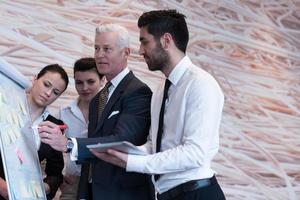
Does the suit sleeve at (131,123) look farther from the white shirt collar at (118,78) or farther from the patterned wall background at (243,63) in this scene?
the patterned wall background at (243,63)

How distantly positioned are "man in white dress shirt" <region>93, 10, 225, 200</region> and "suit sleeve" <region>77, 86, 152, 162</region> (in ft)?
0.27

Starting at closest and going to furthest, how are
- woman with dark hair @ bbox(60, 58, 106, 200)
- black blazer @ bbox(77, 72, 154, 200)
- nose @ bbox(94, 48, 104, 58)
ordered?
black blazer @ bbox(77, 72, 154, 200), nose @ bbox(94, 48, 104, 58), woman with dark hair @ bbox(60, 58, 106, 200)

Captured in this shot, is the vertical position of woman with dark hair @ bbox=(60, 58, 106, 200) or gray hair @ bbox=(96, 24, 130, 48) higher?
gray hair @ bbox=(96, 24, 130, 48)

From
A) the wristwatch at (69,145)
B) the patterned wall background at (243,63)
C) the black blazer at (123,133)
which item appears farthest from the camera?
the patterned wall background at (243,63)

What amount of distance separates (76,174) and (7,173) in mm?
1588

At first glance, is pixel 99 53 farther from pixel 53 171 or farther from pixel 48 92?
pixel 53 171

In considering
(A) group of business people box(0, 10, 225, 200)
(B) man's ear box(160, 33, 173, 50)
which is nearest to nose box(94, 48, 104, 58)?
(A) group of business people box(0, 10, 225, 200)

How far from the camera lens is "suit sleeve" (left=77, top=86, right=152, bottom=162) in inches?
90.7

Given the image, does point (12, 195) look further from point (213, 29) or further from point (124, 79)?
point (213, 29)

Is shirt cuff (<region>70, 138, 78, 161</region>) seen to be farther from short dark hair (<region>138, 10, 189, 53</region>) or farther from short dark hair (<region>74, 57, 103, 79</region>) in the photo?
short dark hair (<region>74, 57, 103, 79</region>)

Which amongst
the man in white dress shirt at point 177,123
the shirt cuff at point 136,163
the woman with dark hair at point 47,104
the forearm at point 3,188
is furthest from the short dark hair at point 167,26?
the forearm at point 3,188

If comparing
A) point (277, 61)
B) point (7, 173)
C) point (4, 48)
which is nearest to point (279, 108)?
point (277, 61)

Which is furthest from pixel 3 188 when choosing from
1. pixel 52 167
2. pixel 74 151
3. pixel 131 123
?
pixel 131 123

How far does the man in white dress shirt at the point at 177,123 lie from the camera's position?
208cm
